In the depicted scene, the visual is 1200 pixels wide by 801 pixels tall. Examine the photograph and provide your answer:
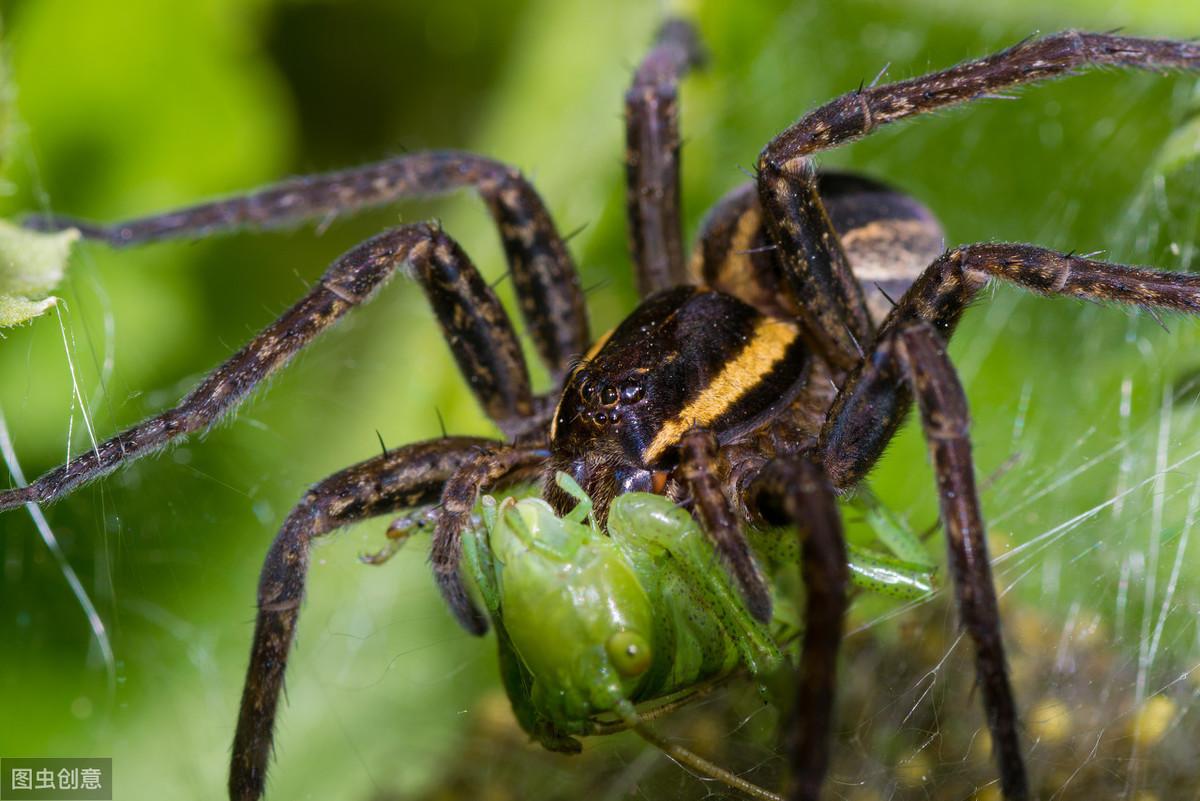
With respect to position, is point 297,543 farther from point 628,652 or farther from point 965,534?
point 965,534

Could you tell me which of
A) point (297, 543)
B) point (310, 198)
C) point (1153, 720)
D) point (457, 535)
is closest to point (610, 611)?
point (457, 535)

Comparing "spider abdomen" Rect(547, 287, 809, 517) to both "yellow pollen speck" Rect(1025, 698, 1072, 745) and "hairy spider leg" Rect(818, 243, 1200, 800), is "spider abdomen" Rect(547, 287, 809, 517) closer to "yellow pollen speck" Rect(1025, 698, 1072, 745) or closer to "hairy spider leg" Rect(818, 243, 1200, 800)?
"hairy spider leg" Rect(818, 243, 1200, 800)

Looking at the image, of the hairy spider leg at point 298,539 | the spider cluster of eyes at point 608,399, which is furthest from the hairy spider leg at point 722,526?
the hairy spider leg at point 298,539

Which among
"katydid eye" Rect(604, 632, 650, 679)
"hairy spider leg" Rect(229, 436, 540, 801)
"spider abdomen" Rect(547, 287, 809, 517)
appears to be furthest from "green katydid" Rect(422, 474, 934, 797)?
"hairy spider leg" Rect(229, 436, 540, 801)

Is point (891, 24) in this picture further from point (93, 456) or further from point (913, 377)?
point (93, 456)

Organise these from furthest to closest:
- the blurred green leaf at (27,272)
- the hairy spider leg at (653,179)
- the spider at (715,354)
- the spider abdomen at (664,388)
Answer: the hairy spider leg at (653,179)
the spider abdomen at (664,388)
the blurred green leaf at (27,272)
the spider at (715,354)

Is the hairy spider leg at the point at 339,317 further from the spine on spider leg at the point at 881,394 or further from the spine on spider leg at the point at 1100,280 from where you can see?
the spine on spider leg at the point at 1100,280
